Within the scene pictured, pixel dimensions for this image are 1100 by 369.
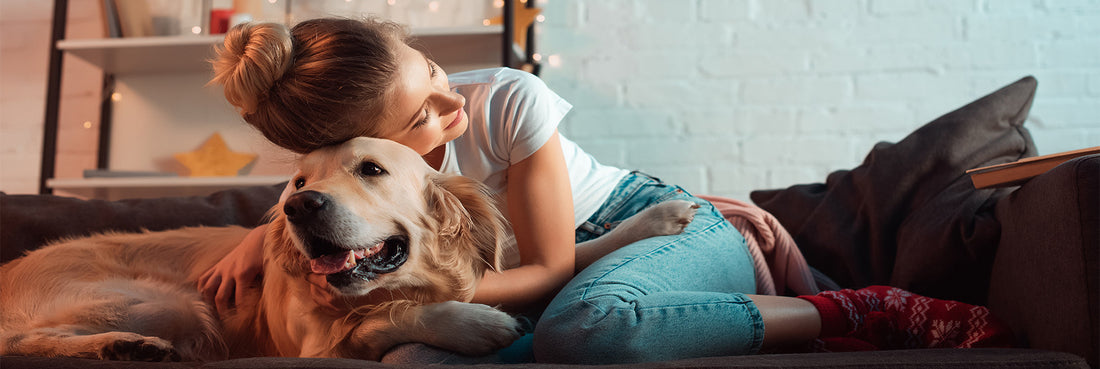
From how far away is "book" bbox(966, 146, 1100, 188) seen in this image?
3.28 feet

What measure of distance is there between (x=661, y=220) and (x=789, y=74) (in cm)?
162

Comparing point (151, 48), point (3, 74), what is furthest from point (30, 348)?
point (3, 74)

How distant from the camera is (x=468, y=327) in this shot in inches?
38.8

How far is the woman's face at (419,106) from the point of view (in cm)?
100

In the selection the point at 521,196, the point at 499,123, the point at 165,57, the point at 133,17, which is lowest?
the point at 521,196

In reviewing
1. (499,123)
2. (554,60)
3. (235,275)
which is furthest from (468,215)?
(554,60)

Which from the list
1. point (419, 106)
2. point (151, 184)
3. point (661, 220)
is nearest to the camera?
point (419, 106)

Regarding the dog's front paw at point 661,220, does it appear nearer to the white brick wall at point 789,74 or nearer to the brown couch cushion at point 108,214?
the brown couch cushion at point 108,214

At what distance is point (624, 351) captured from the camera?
907 mm

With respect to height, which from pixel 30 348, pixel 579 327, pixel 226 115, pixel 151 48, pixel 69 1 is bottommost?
pixel 30 348

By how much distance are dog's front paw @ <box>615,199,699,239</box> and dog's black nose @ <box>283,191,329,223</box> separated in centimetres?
63

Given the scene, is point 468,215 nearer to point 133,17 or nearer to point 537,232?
point 537,232

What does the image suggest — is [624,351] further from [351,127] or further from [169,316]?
[169,316]

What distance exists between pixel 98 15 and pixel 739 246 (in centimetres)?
292
